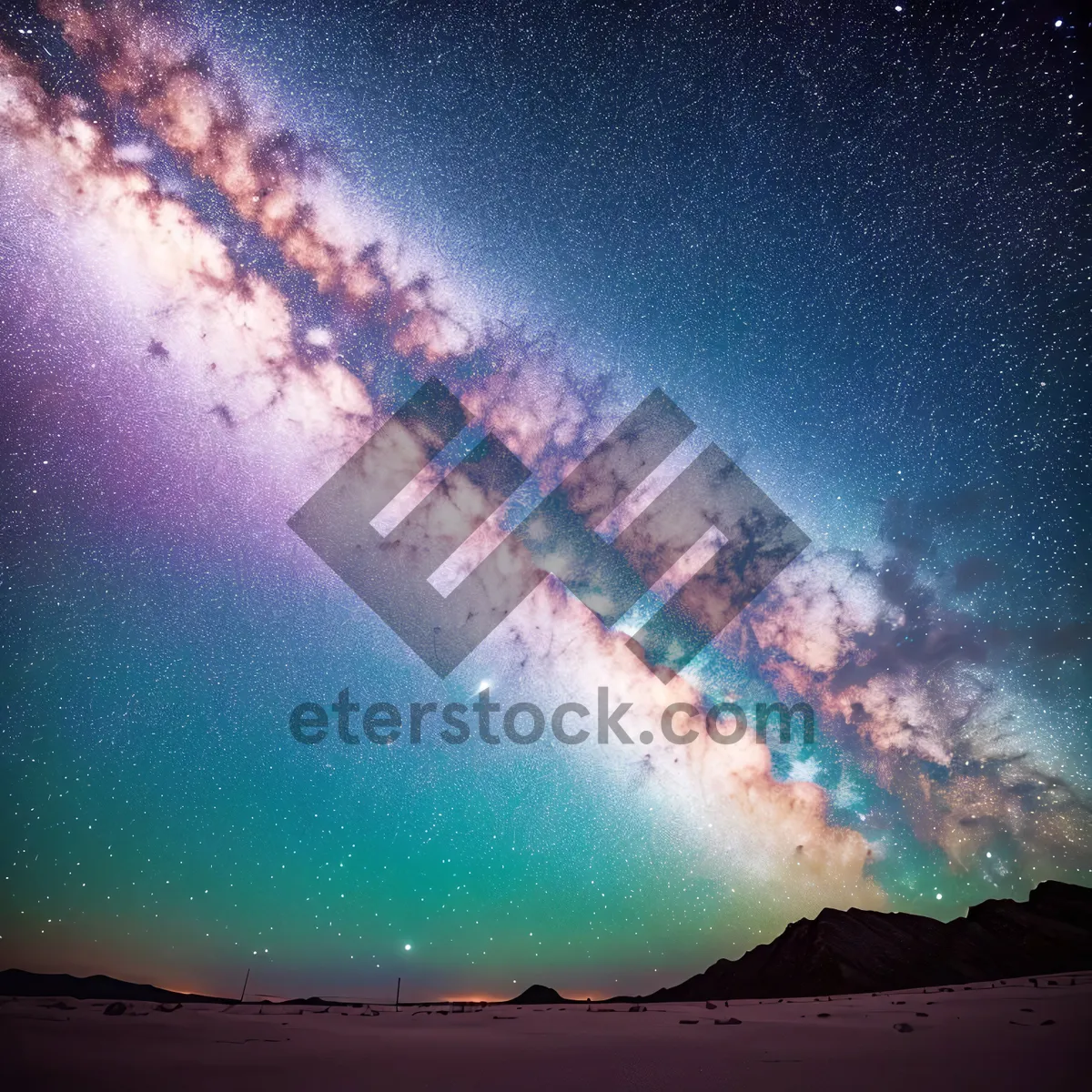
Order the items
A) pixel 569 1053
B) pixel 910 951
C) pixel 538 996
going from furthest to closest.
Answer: pixel 538 996, pixel 910 951, pixel 569 1053

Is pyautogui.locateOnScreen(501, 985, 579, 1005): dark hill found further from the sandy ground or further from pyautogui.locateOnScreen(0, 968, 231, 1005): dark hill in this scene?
the sandy ground

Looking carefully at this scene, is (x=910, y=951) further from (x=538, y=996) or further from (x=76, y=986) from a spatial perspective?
(x=76, y=986)

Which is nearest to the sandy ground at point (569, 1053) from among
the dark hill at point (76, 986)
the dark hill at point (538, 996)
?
the dark hill at point (76, 986)

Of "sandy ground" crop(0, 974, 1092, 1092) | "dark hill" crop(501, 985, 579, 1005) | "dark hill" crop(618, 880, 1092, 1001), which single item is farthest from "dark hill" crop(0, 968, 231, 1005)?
"sandy ground" crop(0, 974, 1092, 1092)

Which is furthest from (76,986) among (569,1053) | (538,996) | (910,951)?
(910,951)

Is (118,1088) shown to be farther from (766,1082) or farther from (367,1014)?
(367,1014)

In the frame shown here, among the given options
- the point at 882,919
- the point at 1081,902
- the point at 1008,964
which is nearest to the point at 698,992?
the point at 882,919
